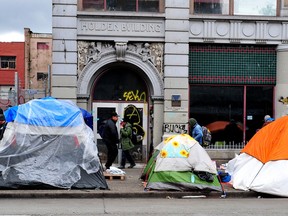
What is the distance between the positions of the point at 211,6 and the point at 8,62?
36929 millimetres

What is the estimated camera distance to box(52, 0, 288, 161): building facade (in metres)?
16.1

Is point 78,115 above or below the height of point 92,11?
below

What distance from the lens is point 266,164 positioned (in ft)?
37.6

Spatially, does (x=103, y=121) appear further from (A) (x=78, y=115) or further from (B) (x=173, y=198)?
(B) (x=173, y=198)

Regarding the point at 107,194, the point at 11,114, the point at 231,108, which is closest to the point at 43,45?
the point at 231,108

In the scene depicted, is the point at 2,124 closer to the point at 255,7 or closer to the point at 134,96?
the point at 134,96

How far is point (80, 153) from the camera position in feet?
37.8

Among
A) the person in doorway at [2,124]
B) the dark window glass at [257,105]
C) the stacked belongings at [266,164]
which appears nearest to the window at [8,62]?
the dark window glass at [257,105]

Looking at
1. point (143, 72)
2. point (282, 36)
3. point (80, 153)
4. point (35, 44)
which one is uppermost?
point (35, 44)

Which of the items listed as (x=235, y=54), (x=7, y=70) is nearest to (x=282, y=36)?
(x=235, y=54)

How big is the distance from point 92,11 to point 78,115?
5436mm

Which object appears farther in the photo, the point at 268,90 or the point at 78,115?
the point at 268,90

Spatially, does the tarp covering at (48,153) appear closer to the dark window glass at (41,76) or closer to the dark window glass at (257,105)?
the dark window glass at (257,105)

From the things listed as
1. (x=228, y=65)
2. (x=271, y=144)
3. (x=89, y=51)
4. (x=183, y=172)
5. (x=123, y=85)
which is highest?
(x=89, y=51)
